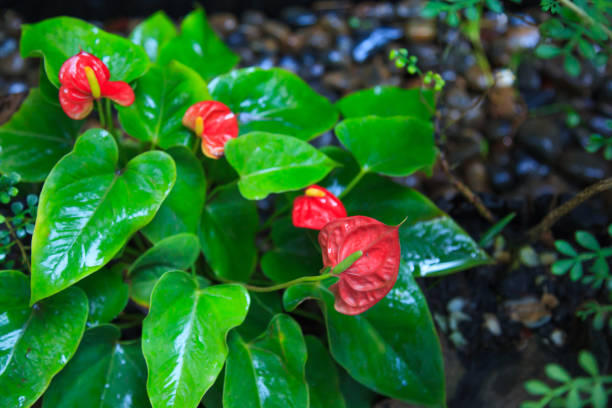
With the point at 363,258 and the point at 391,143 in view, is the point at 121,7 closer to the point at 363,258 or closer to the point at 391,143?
the point at 391,143

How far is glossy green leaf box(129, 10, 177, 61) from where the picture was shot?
1.31m

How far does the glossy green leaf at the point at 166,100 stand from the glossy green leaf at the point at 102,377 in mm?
400

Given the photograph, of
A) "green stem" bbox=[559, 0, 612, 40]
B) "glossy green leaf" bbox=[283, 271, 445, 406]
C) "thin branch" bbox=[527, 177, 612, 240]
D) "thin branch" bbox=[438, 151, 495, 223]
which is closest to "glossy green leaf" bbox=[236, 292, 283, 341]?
"glossy green leaf" bbox=[283, 271, 445, 406]

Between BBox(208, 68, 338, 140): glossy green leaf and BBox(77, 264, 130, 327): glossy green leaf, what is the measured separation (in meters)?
0.42

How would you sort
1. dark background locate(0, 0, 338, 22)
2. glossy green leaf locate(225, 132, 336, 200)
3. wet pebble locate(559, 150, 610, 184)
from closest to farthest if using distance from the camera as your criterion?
glossy green leaf locate(225, 132, 336, 200)
wet pebble locate(559, 150, 610, 184)
dark background locate(0, 0, 338, 22)

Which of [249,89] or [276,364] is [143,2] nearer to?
[249,89]

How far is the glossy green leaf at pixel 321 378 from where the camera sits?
96cm

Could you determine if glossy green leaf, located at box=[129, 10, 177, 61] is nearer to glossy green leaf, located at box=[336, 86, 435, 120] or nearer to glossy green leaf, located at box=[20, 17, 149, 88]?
glossy green leaf, located at box=[20, 17, 149, 88]

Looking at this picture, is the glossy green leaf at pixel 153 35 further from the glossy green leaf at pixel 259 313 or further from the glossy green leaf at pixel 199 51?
the glossy green leaf at pixel 259 313

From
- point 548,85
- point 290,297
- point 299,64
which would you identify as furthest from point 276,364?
point 548,85

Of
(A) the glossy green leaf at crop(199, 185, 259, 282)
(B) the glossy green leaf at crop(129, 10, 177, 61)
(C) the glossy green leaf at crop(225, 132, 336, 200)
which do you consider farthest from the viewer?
(B) the glossy green leaf at crop(129, 10, 177, 61)

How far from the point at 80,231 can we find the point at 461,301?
0.84 metres

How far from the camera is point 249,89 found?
113cm

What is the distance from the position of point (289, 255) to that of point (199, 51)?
584 mm
